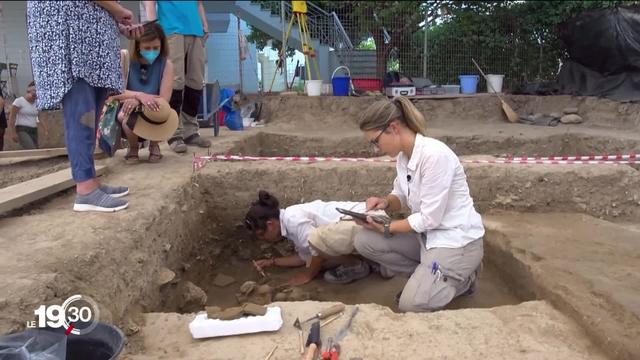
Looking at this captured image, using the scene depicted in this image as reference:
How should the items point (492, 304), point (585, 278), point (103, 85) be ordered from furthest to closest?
1. point (492, 304)
2. point (103, 85)
3. point (585, 278)

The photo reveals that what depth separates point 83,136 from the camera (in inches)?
121

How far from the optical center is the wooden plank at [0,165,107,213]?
131 inches

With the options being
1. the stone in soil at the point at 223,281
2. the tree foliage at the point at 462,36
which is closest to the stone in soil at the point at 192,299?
the stone in soil at the point at 223,281

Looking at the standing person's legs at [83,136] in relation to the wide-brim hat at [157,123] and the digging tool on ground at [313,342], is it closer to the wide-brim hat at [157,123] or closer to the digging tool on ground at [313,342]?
the wide-brim hat at [157,123]

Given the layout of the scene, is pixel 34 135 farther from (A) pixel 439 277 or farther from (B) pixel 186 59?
(A) pixel 439 277

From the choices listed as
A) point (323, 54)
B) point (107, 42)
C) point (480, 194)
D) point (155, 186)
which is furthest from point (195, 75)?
point (323, 54)

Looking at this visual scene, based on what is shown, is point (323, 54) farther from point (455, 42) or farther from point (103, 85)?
point (103, 85)

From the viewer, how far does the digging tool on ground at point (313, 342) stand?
2.07 meters

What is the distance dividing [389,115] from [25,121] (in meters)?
7.61

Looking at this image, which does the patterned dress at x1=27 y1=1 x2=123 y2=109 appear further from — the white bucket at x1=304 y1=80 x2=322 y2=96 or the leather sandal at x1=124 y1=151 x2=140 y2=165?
the white bucket at x1=304 y1=80 x2=322 y2=96

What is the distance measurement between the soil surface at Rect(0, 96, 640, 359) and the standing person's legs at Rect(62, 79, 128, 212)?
0.15 metres

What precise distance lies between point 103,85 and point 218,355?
1901 millimetres

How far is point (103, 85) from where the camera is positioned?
10.3ft

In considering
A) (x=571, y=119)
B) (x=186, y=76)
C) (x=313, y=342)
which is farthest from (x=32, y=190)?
(x=571, y=119)
